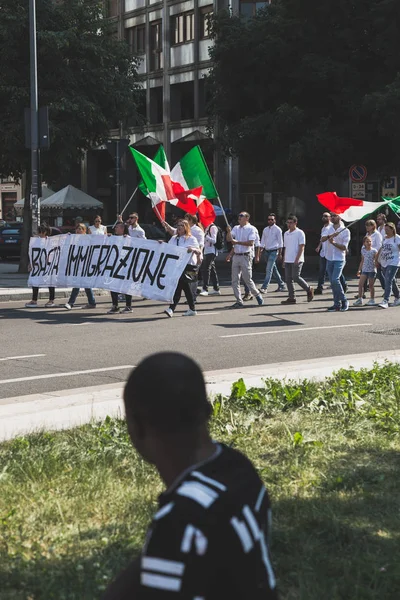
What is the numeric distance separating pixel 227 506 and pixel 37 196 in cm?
2215

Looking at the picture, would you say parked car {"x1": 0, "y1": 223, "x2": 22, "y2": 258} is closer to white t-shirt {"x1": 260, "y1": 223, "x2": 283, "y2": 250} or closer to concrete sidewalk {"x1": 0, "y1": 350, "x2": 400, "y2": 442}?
white t-shirt {"x1": 260, "y1": 223, "x2": 283, "y2": 250}

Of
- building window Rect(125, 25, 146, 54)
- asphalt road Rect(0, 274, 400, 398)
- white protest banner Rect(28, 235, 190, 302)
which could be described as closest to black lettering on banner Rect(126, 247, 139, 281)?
white protest banner Rect(28, 235, 190, 302)

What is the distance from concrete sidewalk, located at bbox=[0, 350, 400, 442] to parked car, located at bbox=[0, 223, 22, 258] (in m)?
28.9

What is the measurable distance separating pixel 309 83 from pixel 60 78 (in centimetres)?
907

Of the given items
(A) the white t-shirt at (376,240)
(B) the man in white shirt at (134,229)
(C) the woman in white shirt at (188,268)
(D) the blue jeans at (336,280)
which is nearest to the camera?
(C) the woman in white shirt at (188,268)

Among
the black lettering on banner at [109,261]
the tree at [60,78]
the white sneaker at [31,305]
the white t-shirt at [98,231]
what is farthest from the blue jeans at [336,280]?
the tree at [60,78]

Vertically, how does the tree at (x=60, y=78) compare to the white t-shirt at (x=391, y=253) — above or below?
above

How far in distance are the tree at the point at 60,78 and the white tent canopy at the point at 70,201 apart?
11.6 meters

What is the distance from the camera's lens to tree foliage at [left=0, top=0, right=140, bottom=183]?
27359 millimetres

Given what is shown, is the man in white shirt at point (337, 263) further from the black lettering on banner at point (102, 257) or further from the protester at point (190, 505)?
the protester at point (190, 505)

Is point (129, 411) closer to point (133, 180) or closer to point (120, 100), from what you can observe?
point (120, 100)

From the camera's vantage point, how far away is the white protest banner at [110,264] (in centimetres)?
1698

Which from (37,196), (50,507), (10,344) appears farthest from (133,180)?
(50,507)

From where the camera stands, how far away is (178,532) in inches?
80.7
